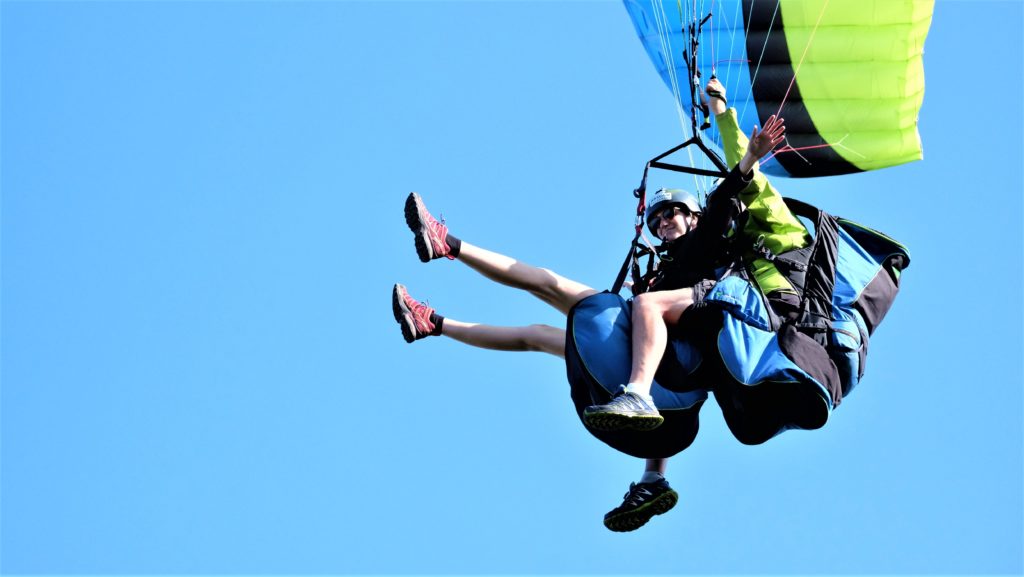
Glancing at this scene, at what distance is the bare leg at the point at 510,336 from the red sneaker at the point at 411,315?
3.5 inches

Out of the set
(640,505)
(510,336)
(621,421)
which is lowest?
(621,421)

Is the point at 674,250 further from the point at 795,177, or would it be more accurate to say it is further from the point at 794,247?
the point at 795,177

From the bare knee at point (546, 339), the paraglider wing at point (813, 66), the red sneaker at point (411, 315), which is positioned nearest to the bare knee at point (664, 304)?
the bare knee at point (546, 339)

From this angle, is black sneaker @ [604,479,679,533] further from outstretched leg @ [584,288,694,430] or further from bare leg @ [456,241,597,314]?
bare leg @ [456,241,597,314]

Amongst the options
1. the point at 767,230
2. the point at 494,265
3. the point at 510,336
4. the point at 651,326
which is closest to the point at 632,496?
the point at 510,336

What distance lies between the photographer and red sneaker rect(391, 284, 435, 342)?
7875mm

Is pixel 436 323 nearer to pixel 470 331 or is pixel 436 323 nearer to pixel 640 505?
pixel 470 331

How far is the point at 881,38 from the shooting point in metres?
9.31

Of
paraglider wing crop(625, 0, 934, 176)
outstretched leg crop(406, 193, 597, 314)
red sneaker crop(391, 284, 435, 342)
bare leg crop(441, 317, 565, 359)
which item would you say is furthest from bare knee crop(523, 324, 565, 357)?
paraglider wing crop(625, 0, 934, 176)

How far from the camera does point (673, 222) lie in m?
7.70

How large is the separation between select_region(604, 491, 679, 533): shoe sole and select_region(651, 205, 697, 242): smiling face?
3.87 feet

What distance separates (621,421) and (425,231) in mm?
1250

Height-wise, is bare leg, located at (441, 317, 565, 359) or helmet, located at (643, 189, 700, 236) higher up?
helmet, located at (643, 189, 700, 236)

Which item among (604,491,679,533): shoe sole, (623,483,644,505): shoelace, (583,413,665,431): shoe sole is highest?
(623,483,644,505): shoelace
